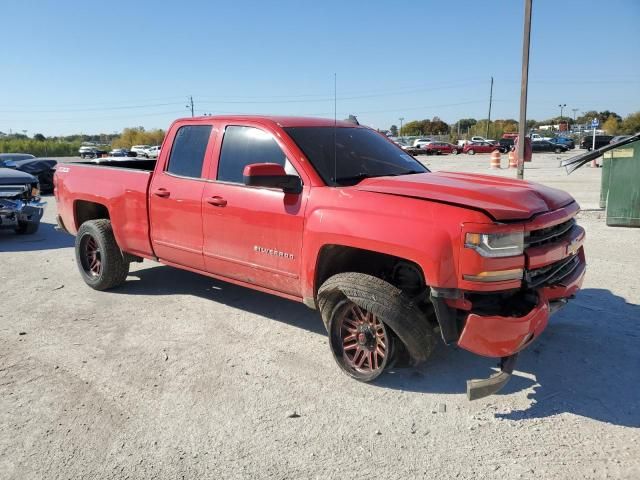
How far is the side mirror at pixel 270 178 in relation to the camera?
3729 millimetres

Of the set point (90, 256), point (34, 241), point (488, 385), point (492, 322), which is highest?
point (492, 322)

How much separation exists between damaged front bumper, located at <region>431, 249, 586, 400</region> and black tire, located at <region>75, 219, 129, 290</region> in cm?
398

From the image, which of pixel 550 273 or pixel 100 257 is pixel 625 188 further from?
pixel 100 257

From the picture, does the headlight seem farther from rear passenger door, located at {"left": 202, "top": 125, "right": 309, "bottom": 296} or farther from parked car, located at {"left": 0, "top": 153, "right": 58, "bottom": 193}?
parked car, located at {"left": 0, "top": 153, "right": 58, "bottom": 193}

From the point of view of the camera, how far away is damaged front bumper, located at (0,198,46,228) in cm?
911

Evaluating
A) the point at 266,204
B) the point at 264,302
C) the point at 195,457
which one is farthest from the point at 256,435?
the point at 264,302

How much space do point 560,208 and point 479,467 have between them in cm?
185

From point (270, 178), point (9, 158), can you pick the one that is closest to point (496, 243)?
point (270, 178)

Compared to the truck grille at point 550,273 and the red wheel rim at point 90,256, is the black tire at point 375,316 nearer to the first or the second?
the truck grille at point 550,273

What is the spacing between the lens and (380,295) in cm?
345

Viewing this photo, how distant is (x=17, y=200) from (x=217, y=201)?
6.58m

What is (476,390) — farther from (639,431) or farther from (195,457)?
(195,457)

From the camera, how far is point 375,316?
3.59 metres

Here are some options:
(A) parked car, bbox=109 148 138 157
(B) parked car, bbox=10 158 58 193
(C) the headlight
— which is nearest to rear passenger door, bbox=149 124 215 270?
(C) the headlight
